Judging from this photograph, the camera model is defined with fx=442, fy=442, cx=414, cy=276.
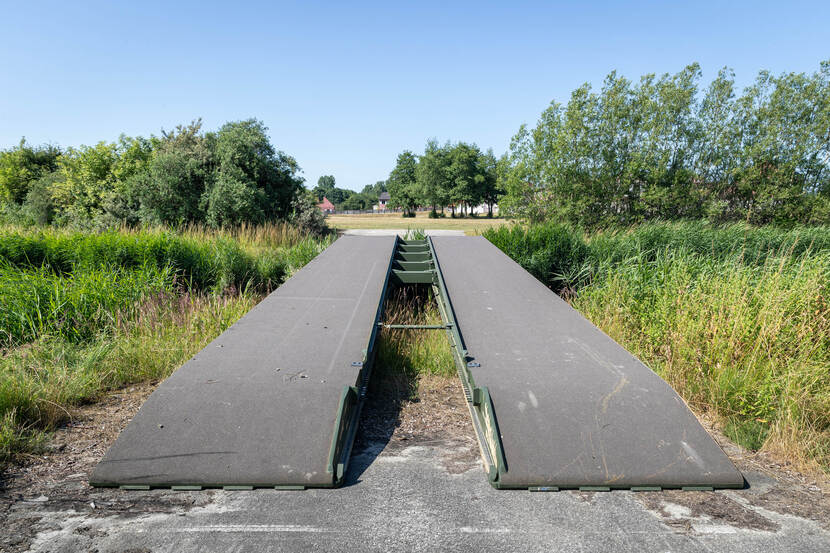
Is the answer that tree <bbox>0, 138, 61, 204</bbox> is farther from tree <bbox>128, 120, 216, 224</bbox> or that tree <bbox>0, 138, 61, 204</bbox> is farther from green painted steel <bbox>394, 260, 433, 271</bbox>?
green painted steel <bbox>394, 260, 433, 271</bbox>

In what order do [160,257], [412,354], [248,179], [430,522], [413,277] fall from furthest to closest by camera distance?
[248,179] → [160,257] → [413,277] → [412,354] → [430,522]

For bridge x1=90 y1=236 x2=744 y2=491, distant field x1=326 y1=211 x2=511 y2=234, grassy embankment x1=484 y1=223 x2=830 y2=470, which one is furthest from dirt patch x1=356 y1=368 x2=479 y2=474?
distant field x1=326 y1=211 x2=511 y2=234

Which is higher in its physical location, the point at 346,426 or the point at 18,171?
the point at 18,171

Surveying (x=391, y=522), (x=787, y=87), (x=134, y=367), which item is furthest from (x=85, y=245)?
(x=787, y=87)

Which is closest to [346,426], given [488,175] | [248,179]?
[248,179]

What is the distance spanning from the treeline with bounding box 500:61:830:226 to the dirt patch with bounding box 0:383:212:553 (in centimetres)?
1443

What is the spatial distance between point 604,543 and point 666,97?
625 inches

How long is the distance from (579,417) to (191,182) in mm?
14420

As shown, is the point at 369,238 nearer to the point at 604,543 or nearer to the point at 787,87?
the point at 604,543

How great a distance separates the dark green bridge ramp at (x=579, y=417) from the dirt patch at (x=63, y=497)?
5.41 ft

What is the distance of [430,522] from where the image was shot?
2.11 meters

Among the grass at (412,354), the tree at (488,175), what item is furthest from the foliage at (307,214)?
the tree at (488,175)

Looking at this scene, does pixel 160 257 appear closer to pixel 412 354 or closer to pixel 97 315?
pixel 97 315

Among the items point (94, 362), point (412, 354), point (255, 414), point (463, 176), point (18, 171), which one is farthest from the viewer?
point (463, 176)
